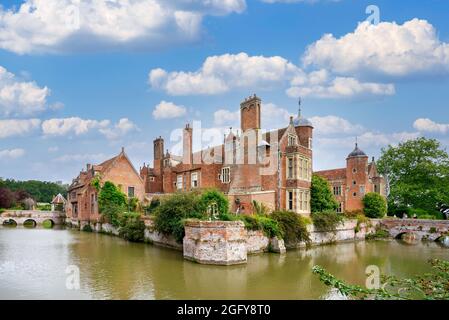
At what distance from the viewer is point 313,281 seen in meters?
15.3

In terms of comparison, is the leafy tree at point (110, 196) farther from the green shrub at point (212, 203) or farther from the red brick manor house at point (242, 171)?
the green shrub at point (212, 203)

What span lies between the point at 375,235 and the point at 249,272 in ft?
73.4

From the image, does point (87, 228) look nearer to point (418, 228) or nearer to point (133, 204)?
point (133, 204)

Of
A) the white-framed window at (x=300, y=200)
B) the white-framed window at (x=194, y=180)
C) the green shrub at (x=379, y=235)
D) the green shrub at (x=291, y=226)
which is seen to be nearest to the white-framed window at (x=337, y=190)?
the green shrub at (x=379, y=235)

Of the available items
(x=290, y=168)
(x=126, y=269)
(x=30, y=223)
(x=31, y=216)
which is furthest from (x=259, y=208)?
(x=30, y=223)

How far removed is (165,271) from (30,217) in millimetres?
37113

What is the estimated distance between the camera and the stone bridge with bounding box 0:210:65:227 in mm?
45562

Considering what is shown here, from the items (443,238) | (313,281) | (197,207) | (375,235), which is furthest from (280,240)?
(443,238)

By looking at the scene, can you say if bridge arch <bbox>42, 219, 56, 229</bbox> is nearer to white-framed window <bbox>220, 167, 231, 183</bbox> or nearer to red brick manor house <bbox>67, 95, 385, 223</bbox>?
red brick manor house <bbox>67, 95, 385, 223</bbox>

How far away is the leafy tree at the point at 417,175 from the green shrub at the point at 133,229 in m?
31.1

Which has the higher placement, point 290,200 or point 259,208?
point 290,200

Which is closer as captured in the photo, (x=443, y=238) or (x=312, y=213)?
(x=312, y=213)

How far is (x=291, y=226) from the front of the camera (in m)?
24.2

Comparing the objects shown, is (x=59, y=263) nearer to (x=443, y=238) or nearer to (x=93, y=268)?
(x=93, y=268)
